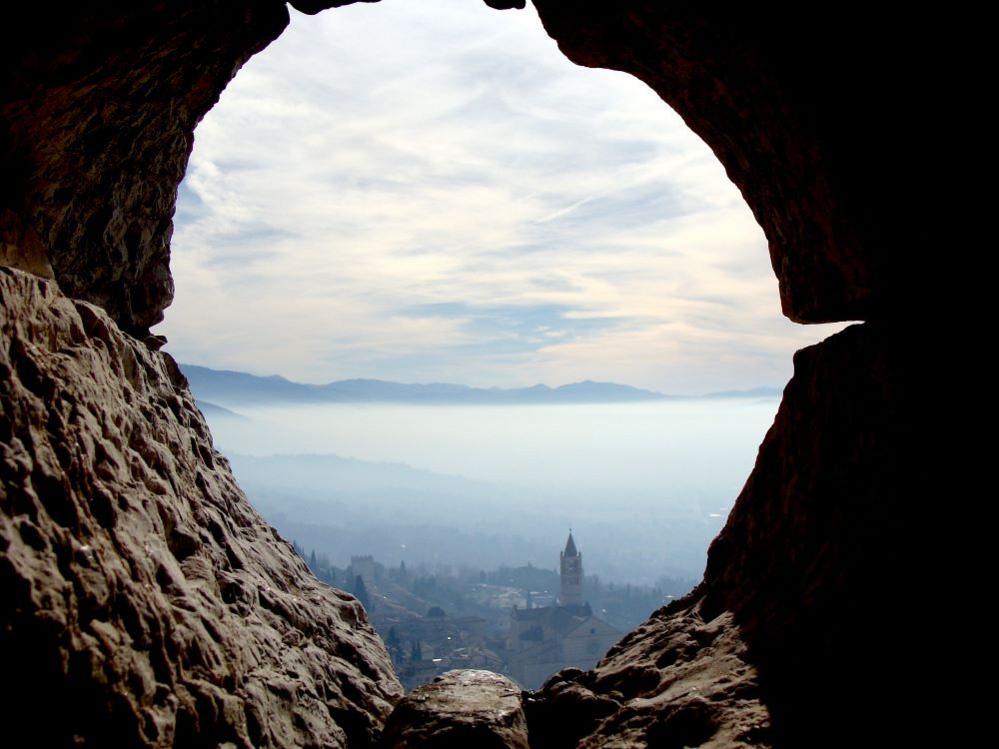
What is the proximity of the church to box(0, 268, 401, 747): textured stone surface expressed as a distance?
11586 cm

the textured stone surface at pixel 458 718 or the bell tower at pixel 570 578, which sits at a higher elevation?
the textured stone surface at pixel 458 718

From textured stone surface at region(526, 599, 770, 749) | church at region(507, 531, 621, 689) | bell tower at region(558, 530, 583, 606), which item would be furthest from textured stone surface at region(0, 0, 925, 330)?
bell tower at region(558, 530, 583, 606)

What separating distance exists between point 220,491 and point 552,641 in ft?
409

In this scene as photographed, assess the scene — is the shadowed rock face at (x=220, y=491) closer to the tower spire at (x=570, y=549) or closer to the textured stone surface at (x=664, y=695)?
the textured stone surface at (x=664, y=695)

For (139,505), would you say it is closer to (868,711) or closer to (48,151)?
(48,151)

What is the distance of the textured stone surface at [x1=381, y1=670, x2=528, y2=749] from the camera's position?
9977 mm

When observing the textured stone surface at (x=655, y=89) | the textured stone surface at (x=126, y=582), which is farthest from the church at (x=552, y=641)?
the textured stone surface at (x=655, y=89)

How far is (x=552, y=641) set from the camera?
424 ft

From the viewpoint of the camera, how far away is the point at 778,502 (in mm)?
10883

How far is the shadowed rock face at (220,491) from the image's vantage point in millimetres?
7348

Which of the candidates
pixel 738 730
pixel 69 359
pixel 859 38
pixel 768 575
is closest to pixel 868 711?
pixel 738 730

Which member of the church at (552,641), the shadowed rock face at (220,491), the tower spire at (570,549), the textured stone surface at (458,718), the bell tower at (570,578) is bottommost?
the church at (552,641)

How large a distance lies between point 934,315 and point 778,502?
145 inches

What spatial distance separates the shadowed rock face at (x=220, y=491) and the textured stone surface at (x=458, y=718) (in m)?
0.28
